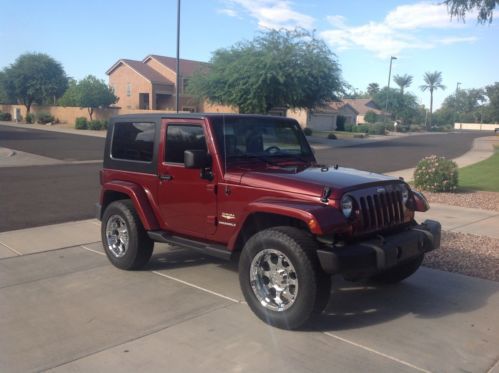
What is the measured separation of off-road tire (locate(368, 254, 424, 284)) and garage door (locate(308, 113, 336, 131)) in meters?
58.1

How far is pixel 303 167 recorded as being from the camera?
18.4 feet

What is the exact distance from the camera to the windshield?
5375 mm

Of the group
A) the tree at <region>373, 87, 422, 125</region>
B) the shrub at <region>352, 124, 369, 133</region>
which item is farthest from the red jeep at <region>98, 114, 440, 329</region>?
the tree at <region>373, 87, 422, 125</region>

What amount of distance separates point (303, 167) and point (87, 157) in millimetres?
18349

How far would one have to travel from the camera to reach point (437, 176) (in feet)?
40.9

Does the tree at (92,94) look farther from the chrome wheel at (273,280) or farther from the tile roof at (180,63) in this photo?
the chrome wheel at (273,280)

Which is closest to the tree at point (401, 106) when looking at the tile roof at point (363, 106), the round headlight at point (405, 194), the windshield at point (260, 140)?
the tile roof at point (363, 106)

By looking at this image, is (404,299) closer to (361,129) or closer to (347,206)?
(347,206)

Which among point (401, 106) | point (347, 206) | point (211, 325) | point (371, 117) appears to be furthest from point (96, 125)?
point (401, 106)

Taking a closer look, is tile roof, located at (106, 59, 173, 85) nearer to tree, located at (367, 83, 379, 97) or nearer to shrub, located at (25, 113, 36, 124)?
shrub, located at (25, 113, 36, 124)

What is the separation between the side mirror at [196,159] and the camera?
16.4 feet

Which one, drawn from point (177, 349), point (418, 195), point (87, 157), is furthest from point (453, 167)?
point (87, 157)

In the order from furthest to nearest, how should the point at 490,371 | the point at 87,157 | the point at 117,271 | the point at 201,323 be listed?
the point at 87,157 < the point at 117,271 < the point at 201,323 < the point at 490,371

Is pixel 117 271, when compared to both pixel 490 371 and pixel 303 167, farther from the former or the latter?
pixel 490 371
